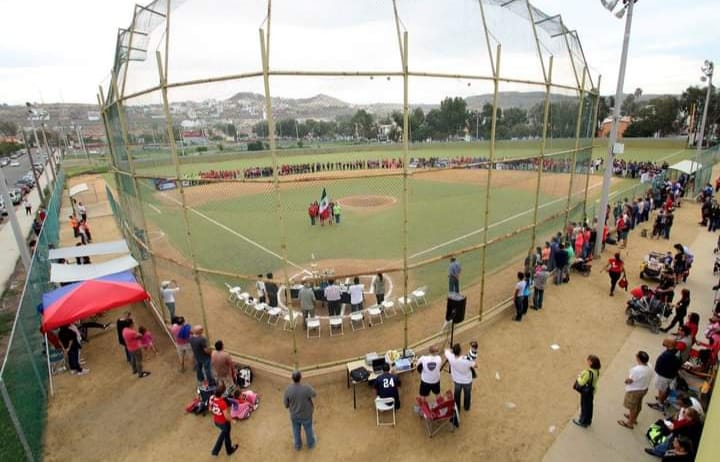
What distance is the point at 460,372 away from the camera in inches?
265

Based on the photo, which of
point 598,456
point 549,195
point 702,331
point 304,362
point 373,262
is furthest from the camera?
point 549,195

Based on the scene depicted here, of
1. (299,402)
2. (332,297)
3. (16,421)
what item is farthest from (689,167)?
(16,421)

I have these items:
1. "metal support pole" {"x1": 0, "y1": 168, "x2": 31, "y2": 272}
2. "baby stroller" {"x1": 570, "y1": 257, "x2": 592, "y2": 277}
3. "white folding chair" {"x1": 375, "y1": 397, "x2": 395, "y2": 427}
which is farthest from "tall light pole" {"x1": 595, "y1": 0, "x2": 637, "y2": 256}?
"metal support pole" {"x1": 0, "y1": 168, "x2": 31, "y2": 272}

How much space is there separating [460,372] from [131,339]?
22.8 feet

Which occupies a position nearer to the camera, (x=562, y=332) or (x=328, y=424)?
(x=328, y=424)

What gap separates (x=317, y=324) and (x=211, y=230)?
594 inches

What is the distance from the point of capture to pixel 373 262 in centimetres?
1480

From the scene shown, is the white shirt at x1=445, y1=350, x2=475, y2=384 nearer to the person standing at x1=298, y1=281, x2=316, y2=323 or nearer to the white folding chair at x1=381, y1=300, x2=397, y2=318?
the white folding chair at x1=381, y1=300, x2=397, y2=318

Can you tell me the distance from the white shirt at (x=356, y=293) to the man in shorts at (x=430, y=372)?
364 cm

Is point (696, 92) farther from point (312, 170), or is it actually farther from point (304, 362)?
point (304, 362)

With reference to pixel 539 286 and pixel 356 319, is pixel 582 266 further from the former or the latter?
pixel 356 319

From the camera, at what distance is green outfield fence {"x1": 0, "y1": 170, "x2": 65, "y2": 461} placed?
6.24 metres

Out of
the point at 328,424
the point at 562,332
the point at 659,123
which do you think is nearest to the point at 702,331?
the point at 562,332

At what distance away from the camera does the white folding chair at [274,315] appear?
33.6 ft
